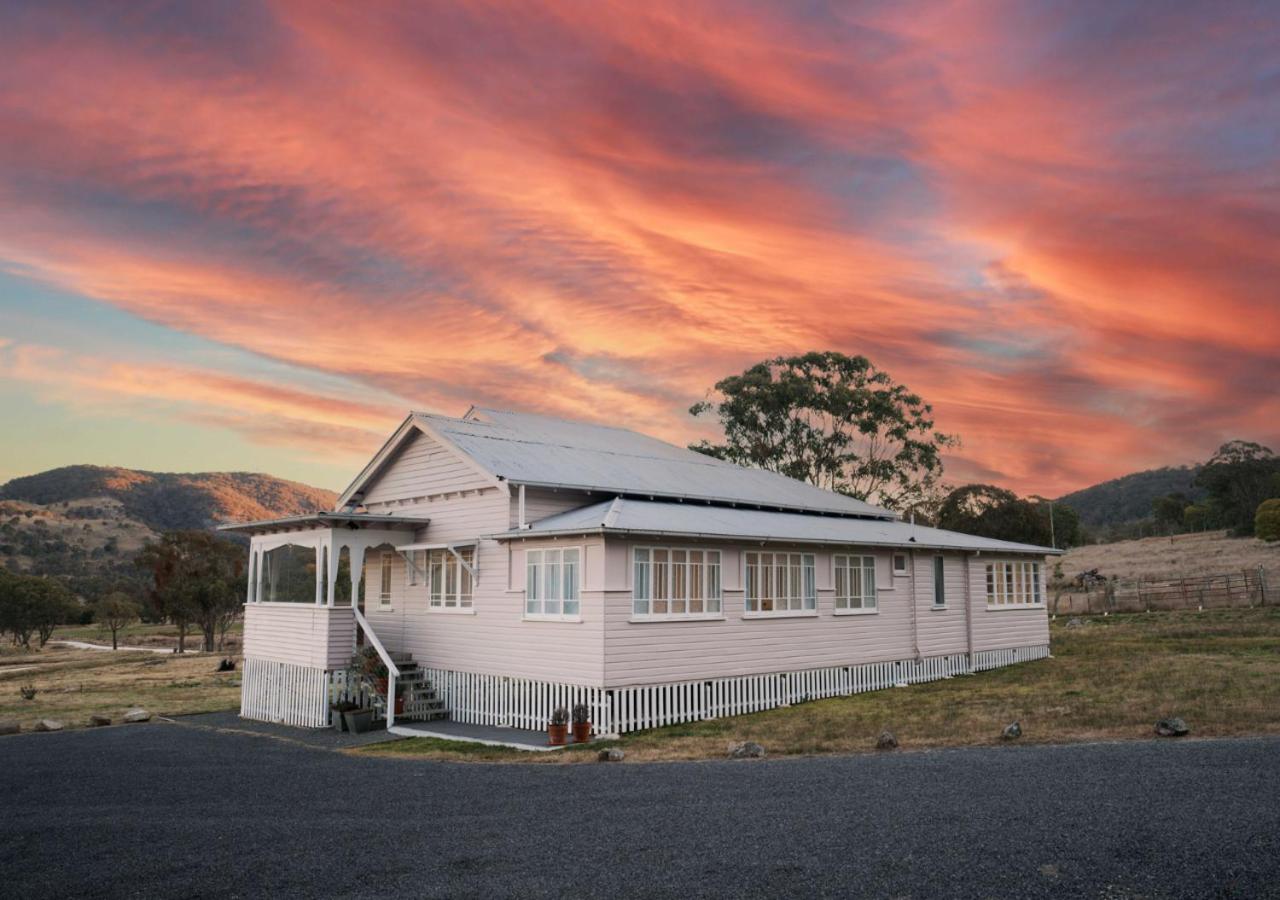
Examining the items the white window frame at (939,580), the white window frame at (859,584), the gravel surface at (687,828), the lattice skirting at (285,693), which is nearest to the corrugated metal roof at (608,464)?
the white window frame at (859,584)

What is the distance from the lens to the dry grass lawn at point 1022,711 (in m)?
13.8

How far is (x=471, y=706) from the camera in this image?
1884 centimetres

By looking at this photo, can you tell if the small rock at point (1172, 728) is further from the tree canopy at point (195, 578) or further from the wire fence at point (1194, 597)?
the tree canopy at point (195, 578)

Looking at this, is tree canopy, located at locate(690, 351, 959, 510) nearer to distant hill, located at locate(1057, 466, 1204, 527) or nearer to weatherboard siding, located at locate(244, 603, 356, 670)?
weatherboard siding, located at locate(244, 603, 356, 670)

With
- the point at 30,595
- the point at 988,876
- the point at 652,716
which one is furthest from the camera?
the point at 30,595

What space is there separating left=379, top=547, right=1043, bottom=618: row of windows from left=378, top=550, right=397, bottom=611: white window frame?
24mm

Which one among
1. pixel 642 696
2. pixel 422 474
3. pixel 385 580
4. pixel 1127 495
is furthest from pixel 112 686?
pixel 1127 495

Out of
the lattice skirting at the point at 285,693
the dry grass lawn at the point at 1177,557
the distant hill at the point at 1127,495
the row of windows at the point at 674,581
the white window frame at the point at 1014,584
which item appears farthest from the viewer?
the distant hill at the point at 1127,495

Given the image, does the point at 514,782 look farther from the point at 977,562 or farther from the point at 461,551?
the point at 977,562

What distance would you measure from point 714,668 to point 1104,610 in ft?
107

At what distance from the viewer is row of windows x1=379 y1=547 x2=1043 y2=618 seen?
56.0ft

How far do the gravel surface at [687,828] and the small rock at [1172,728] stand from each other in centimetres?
85

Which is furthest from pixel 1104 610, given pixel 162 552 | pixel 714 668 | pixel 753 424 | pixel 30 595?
pixel 30 595

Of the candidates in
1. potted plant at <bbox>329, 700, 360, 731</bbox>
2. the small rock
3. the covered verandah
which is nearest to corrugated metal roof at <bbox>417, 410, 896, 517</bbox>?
the covered verandah
